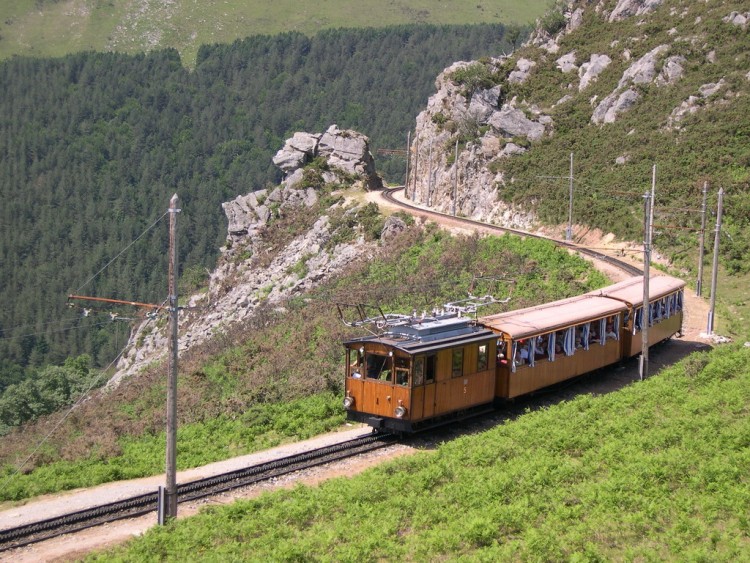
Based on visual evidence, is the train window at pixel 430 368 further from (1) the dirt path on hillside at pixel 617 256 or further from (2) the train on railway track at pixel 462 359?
(1) the dirt path on hillside at pixel 617 256

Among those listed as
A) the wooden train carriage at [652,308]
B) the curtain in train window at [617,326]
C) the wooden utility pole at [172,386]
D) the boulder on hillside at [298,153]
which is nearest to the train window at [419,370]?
the wooden utility pole at [172,386]

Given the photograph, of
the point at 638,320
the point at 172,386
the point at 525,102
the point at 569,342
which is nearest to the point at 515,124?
the point at 525,102

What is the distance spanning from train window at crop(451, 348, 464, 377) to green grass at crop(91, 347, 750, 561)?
6.42ft

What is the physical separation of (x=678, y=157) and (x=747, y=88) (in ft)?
32.5

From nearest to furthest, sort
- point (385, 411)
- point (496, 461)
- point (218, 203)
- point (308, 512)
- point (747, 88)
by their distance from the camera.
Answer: point (308, 512) < point (496, 461) < point (385, 411) < point (747, 88) < point (218, 203)

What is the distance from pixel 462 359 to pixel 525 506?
7.35 m

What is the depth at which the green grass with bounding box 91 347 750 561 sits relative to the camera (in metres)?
14.8

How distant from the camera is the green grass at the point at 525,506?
583 inches

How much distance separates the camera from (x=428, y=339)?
23.0 meters

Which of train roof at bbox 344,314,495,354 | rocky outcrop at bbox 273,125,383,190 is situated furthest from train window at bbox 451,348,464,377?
rocky outcrop at bbox 273,125,383,190

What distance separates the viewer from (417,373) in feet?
73.0

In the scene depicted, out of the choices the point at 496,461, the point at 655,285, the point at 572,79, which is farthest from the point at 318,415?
the point at 572,79

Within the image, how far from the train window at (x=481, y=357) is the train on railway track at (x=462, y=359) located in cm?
3

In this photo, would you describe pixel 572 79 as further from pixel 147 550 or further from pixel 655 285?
pixel 147 550
